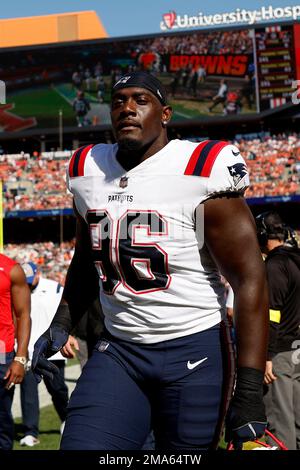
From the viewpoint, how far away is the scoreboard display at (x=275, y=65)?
35.0 metres

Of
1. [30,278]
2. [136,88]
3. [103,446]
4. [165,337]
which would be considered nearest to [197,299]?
[165,337]

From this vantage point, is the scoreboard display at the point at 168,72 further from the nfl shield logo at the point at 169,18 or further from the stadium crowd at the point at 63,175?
the nfl shield logo at the point at 169,18

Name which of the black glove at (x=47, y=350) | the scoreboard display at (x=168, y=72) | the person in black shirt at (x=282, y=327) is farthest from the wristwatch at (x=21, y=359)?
the scoreboard display at (x=168, y=72)

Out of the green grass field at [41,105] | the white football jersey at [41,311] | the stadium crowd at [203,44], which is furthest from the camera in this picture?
the green grass field at [41,105]

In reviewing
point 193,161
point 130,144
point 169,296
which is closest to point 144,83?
point 130,144

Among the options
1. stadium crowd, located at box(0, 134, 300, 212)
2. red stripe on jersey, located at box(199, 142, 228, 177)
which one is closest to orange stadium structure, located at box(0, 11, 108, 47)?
stadium crowd, located at box(0, 134, 300, 212)

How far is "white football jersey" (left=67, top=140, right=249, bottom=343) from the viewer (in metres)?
2.87

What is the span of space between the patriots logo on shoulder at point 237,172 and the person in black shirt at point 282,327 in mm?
2695

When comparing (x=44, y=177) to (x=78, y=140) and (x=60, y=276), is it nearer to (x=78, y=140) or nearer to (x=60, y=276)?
(x=78, y=140)

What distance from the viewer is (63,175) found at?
35.8 m

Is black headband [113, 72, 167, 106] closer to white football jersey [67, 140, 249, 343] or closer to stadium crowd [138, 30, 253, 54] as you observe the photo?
white football jersey [67, 140, 249, 343]

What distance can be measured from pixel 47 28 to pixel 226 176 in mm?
49052

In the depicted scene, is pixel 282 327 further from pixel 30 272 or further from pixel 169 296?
pixel 169 296

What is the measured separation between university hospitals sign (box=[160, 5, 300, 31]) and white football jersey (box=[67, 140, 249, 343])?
40.1 metres
